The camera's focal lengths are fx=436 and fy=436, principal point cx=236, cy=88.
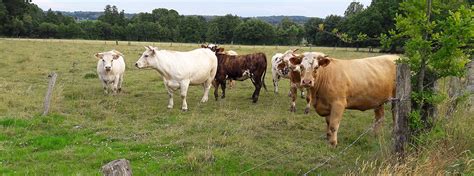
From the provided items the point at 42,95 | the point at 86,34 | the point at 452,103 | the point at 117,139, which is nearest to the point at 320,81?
the point at 452,103

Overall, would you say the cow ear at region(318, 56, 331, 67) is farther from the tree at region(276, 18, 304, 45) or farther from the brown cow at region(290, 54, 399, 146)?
the tree at region(276, 18, 304, 45)

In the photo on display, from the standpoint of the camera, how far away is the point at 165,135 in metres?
8.62

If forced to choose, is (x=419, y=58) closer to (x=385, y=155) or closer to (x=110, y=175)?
(x=385, y=155)

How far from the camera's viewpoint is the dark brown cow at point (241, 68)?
1370cm

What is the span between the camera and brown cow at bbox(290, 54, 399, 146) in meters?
7.73

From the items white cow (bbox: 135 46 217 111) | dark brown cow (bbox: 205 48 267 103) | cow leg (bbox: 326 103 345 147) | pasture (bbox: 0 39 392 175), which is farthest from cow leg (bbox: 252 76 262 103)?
cow leg (bbox: 326 103 345 147)

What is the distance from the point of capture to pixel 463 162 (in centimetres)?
577

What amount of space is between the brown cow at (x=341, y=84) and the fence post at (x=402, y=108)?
2062mm

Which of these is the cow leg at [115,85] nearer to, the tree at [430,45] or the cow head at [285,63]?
the cow head at [285,63]

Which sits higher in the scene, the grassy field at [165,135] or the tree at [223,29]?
the tree at [223,29]

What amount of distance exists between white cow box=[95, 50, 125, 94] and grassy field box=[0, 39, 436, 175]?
18.3 inches

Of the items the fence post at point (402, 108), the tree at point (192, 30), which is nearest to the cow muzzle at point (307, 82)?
the fence post at point (402, 108)

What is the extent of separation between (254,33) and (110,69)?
2514 inches

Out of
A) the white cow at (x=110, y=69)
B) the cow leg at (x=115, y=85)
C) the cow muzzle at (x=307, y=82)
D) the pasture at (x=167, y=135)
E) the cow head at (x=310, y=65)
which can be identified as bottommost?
the pasture at (x=167, y=135)
